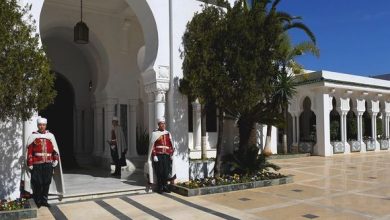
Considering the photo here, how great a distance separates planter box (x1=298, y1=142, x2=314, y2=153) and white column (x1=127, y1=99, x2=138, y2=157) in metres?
10.2

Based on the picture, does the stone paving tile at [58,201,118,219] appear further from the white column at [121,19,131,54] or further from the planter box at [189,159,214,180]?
the white column at [121,19,131,54]

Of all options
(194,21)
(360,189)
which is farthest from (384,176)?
(194,21)

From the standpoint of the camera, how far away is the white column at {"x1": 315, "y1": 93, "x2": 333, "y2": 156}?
59.4ft

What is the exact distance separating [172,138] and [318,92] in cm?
1174

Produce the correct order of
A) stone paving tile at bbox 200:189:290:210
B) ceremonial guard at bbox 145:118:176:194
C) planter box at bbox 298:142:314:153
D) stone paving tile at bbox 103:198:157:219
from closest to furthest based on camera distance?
stone paving tile at bbox 103:198:157:219 < stone paving tile at bbox 200:189:290:210 < ceremonial guard at bbox 145:118:176:194 < planter box at bbox 298:142:314:153

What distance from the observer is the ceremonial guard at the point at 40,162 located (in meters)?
6.64

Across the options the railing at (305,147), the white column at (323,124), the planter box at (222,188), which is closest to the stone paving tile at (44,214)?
the planter box at (222,188)

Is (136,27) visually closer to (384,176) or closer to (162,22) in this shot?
(162,22)

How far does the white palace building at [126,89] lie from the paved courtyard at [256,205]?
1322 mm

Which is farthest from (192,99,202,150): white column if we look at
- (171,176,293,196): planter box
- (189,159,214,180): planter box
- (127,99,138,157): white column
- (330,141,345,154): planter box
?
(330,141,345,154): planter box

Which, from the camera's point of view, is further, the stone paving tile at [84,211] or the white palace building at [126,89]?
the white palace building at [126,89]

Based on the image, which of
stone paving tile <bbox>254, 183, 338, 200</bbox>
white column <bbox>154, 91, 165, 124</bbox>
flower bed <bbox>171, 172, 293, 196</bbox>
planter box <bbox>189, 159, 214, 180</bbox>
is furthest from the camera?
planter box <bbox>189, 159, 214, 180</bbox>

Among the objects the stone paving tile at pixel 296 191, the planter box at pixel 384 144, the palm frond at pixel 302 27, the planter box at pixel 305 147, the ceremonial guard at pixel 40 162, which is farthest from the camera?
the planter box at pixel 384 144

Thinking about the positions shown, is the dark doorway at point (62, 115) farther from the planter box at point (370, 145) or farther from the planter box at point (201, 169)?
the planter box at point (370, 145)
